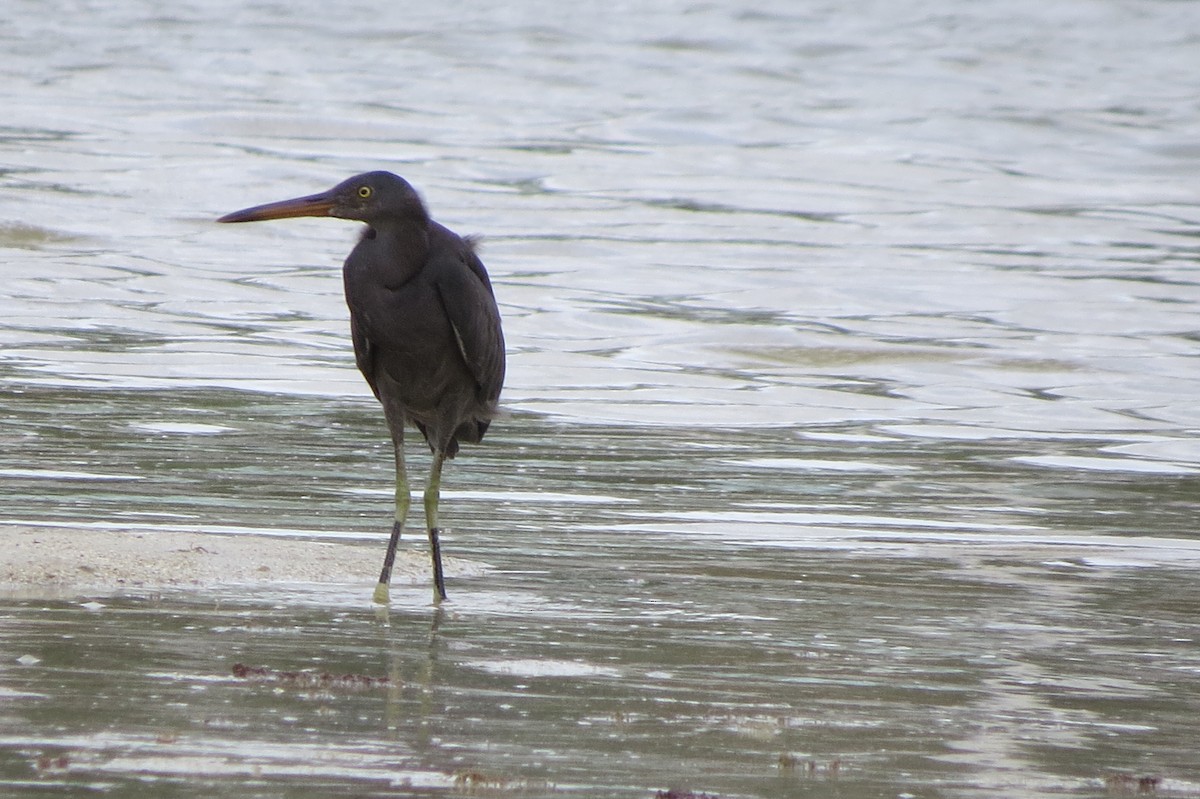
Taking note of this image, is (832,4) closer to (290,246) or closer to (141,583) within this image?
(290,246)

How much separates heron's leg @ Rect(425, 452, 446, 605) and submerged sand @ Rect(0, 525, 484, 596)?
0.55ft

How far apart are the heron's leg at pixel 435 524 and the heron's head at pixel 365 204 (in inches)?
39.2

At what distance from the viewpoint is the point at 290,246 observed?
61.3ft

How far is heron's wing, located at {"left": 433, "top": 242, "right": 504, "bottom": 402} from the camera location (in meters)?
6.98

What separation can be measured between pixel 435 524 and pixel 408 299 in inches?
32.2

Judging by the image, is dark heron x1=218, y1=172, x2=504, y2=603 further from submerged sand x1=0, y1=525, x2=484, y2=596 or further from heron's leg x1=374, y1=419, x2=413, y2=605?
submerged sand x1=0, y1=525, x2=484, y2=596

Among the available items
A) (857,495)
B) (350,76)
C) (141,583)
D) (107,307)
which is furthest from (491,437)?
(350,76)

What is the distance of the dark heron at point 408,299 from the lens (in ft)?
22.7

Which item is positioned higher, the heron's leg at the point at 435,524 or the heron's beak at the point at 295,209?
the heron's beak at the point at 295,209

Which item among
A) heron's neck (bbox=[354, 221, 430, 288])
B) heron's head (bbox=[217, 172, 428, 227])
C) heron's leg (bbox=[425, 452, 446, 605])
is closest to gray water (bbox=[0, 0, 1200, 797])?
heron's leg (bbox=[425, 452, 446, 605])

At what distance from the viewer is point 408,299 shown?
6.94 meters

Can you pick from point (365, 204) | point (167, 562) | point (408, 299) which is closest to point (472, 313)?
point (408, 299)

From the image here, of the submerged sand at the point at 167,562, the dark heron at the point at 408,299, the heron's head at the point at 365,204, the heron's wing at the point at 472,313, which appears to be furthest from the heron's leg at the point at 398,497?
the heron's head at the point at 365,204

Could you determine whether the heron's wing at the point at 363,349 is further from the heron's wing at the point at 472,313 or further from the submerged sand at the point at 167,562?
the submerged sand at the point at 167,562
